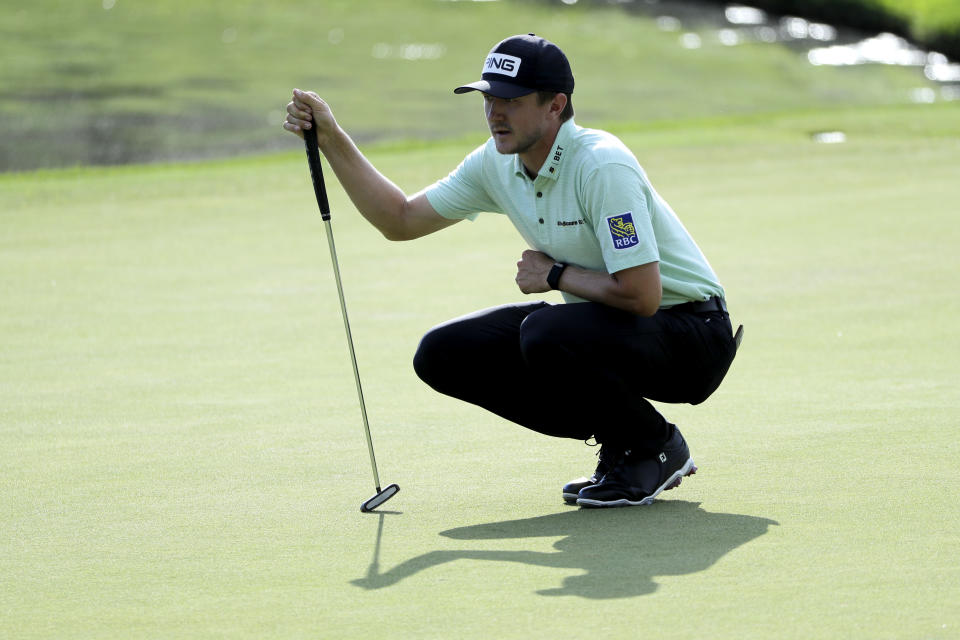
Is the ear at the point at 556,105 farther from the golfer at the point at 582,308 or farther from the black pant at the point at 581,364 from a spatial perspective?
the black pant at the point at 581,364

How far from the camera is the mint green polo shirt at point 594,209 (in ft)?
12.7

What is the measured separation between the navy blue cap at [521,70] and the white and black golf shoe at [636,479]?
1002 mm

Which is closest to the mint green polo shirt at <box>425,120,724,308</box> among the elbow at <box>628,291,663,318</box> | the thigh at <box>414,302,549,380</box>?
the elbow at <box>628,291,663,318</box>

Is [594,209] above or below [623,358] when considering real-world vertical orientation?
above

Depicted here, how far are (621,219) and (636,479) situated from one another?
691 mm

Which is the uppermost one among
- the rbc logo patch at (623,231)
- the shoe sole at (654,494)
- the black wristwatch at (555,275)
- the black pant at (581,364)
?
the rbc logo patch at (623,231)

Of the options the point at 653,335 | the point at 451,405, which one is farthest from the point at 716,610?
the point at 451,405

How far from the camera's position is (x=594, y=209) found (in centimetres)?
391

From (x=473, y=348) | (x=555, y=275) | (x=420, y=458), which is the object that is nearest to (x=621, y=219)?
→ (x=555, y=275)

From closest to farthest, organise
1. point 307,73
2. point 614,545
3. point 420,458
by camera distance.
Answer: point 614,545, point 420,458, point 307,73

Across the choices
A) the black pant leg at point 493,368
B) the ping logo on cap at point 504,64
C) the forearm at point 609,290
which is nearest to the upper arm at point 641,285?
the forearm at point 609,290

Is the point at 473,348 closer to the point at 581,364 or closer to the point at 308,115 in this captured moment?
the point at 581,364

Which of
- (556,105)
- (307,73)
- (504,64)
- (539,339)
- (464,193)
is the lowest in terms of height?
(539,339)

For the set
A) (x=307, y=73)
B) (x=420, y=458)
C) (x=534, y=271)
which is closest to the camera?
(x=534, y=271)
